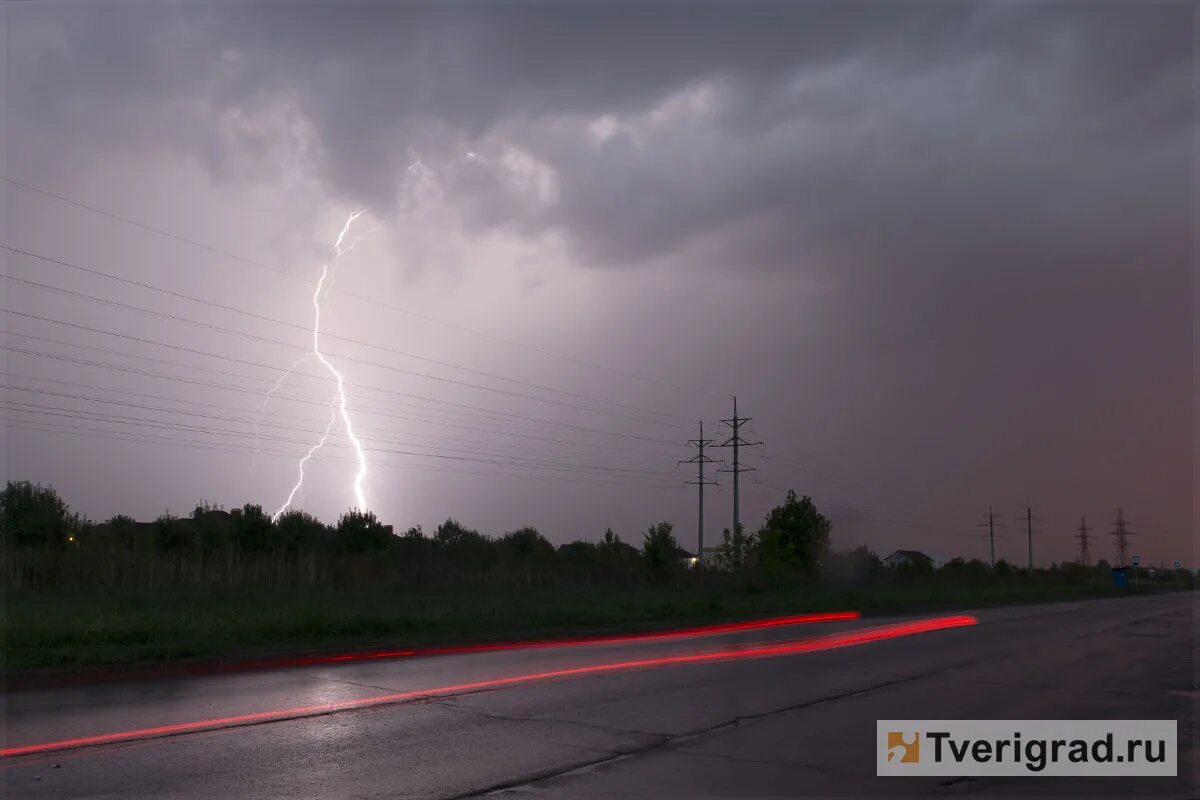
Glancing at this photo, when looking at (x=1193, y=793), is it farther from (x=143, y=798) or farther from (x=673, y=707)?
(x=143, y=798)

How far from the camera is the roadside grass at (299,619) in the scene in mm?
16781

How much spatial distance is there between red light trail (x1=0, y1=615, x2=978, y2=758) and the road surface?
87mm

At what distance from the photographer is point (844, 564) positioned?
6075cm

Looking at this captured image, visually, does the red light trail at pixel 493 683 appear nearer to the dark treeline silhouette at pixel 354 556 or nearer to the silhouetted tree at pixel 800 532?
the dark treeline silhouette at pixel 354 556

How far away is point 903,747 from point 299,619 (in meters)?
15.4

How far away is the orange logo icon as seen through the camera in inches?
376

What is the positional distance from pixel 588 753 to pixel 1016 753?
451 cm

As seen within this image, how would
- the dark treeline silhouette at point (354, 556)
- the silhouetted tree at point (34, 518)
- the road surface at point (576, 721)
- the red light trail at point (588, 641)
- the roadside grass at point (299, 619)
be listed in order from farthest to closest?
the silhouetted tree at point (34, 518) < the dark treeline silhouette at point (354, 556) < the red light trail at point (588, 641) < the roadside grass at point (299, 619) < the road surface at point (576, 721)

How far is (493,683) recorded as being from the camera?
14266mm

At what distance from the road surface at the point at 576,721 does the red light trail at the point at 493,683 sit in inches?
3.4

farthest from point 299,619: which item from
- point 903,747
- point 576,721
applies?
point 903,747

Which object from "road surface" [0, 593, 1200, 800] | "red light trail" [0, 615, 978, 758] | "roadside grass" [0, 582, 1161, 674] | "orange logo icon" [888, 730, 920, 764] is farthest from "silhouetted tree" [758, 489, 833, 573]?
"orange logo icon" [888, 730, 920, 764]

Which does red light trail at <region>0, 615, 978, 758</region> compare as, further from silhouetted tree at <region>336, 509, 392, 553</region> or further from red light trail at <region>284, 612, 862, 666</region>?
silhouetted tree at <region>336, 509, 392, 553</region>

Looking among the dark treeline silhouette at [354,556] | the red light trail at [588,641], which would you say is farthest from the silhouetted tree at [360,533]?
the red light trail at [588,641]
